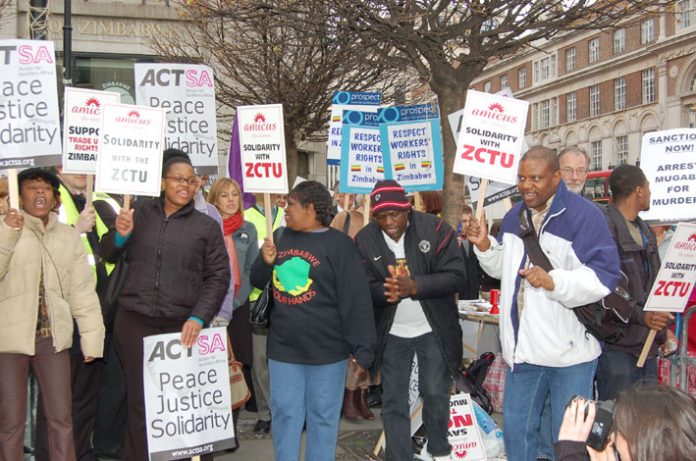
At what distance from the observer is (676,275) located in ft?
16.9

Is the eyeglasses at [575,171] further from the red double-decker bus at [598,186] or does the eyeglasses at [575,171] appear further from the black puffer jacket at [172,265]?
the red double-decker bus at [598,186]

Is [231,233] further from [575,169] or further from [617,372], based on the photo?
[617,372]

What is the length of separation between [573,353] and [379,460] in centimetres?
210

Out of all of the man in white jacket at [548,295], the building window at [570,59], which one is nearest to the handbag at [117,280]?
the man in white jacket at [548,295]

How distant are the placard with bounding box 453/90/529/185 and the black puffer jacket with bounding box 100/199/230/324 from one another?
180 centimetres

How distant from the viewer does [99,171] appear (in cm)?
489

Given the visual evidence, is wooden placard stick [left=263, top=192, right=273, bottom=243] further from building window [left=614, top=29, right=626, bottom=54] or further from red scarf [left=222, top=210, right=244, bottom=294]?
building window [left=614, top=29, right=626, bottom=54]

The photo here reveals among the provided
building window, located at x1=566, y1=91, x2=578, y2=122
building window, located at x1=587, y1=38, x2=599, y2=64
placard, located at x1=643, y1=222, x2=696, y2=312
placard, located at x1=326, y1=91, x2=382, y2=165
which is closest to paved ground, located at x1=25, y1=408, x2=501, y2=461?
placard, located at x1=643, y1=222, x2=696, y2=312

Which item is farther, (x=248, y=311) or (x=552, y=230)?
(x=248, y=311)

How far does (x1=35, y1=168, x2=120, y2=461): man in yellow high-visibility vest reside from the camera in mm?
5230

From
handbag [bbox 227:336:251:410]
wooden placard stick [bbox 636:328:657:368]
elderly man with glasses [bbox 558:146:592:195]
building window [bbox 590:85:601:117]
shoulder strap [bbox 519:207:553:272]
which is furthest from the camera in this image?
building window [bbox 590:85:601:117]

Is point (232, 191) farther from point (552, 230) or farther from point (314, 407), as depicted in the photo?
point (552, 230)

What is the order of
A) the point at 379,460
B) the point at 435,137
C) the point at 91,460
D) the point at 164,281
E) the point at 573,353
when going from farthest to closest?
the point at 435,137, the point at 379,460, the point at 91,460, the point at 164,281, the point at 573,353

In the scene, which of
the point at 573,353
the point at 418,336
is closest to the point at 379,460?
the point at 418,336
